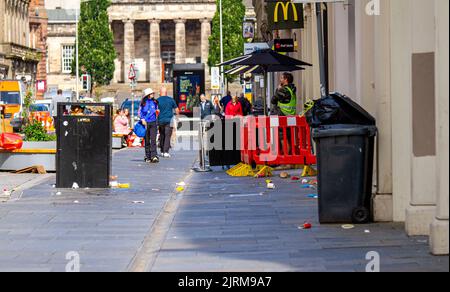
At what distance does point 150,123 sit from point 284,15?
479 cm

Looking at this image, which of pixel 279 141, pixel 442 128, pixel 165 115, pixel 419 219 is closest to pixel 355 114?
pixel 419 219

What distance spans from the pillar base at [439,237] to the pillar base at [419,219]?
148cm

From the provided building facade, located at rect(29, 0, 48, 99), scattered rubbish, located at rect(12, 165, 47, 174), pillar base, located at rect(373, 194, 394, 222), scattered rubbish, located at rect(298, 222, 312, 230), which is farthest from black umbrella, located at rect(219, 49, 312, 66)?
building facade, located at rect(29, 0, 48, 99)

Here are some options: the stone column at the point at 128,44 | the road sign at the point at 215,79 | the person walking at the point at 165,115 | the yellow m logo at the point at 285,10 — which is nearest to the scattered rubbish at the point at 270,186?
the person walking at the point at 165,115

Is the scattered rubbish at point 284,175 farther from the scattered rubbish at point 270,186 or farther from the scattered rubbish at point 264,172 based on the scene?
the scattered rubbish at point 270,186

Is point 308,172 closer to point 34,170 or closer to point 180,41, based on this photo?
point 34,170

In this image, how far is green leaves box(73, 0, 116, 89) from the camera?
123m

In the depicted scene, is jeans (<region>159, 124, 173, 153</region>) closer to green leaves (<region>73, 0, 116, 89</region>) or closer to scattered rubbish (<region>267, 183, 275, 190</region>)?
scattered rubbish (<region>267, 183, 275, 190</region>)

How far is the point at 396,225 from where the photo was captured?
13297mm

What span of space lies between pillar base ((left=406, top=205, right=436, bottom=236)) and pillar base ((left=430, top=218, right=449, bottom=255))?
1479 mm

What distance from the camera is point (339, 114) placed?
13.9 metres

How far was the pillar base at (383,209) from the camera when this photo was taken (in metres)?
13.7

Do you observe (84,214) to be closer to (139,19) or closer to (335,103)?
(335,103)

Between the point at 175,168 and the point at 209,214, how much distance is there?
11.5 metres
